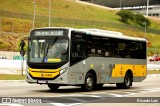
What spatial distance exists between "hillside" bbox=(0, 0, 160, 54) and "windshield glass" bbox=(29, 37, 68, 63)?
4890cm

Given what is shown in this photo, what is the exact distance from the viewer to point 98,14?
430ft

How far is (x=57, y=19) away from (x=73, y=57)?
79.8 metres

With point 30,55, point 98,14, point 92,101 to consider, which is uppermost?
point 98,14

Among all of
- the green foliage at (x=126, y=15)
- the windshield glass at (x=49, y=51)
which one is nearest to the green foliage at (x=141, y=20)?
the green foliage at (x=126, y=15)

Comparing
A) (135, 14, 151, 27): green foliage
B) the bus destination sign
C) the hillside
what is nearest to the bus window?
the bus destination sign

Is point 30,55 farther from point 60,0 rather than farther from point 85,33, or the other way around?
point 60,0

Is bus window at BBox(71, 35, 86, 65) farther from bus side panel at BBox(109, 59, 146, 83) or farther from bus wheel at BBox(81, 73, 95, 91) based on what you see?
bus side panel at BBox(109, 59, 146, 83)

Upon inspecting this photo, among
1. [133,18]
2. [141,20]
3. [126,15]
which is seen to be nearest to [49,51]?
[126,15]

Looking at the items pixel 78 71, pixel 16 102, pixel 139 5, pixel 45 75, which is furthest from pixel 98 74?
pixel 139 5

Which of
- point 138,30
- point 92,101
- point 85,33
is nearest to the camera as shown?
point 92,101

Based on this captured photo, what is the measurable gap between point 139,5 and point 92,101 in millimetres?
156695

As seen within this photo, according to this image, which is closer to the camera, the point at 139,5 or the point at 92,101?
the point at 92,101

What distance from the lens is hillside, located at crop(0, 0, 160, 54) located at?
8106cm

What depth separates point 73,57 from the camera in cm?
2191
